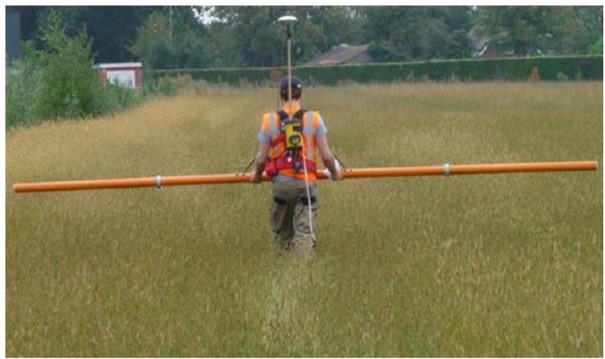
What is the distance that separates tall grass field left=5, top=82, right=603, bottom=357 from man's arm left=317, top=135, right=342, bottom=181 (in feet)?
2.13

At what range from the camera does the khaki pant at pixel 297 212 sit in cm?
995

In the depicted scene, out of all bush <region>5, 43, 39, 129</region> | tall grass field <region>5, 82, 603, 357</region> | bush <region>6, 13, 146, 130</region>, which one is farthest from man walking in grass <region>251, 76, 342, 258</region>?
bush <region>6, 13, 146, 130</region>

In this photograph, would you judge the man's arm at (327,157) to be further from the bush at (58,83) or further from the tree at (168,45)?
the tree at (168,45)

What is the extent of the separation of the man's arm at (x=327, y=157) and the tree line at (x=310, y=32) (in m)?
54.9

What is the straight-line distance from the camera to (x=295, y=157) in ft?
32.4

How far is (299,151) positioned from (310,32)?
6394 centimetres

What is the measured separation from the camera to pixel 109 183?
35.6ft

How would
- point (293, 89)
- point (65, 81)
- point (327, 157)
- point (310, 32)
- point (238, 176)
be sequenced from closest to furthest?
point (293, 89), point (327, 157), point (238, 176), point (65, 81), point (310, 32)

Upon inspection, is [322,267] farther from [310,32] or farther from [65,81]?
[310,32]

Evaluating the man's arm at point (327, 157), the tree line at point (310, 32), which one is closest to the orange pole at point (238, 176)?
the man's arm at point (327, 157)

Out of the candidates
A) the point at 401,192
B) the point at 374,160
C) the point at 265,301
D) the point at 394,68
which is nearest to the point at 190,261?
the point at 265,301

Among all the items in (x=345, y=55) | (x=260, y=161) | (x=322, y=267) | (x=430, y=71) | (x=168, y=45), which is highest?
(x=260, y=161)

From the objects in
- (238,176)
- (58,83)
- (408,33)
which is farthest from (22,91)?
(408,33)

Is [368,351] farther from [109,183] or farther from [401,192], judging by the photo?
[401,192]
